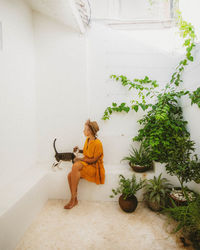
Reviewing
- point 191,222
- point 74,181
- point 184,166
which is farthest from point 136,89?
point 191,222

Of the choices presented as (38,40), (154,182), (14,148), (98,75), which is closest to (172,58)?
(98,75)

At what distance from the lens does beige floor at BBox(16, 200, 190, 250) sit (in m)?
1.85

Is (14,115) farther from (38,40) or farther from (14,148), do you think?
(38,40)

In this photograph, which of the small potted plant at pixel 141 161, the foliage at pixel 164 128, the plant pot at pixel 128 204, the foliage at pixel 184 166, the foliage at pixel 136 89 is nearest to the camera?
the foliage at pixel 184 166

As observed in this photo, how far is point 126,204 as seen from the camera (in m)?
2.38

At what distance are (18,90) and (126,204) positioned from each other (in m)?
2.36

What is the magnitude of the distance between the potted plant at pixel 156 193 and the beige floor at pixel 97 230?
0.13m

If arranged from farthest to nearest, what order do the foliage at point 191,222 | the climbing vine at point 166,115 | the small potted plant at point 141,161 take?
the small potted plant at point 141,161, the climbing vine at point 166,115, the foliage at point 191,222

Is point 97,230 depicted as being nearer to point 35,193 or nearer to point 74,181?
point 74,181

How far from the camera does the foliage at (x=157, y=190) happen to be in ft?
7.88

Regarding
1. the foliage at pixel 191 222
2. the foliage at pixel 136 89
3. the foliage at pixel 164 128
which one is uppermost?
the foliage at pixel 136 89

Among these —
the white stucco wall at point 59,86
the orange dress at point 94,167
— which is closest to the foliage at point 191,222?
the orange dress at point 94,167

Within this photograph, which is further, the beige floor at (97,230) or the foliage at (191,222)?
the beige floor at (97,230)

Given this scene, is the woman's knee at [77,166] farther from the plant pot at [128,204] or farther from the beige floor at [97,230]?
the plant pot at [128,204]
